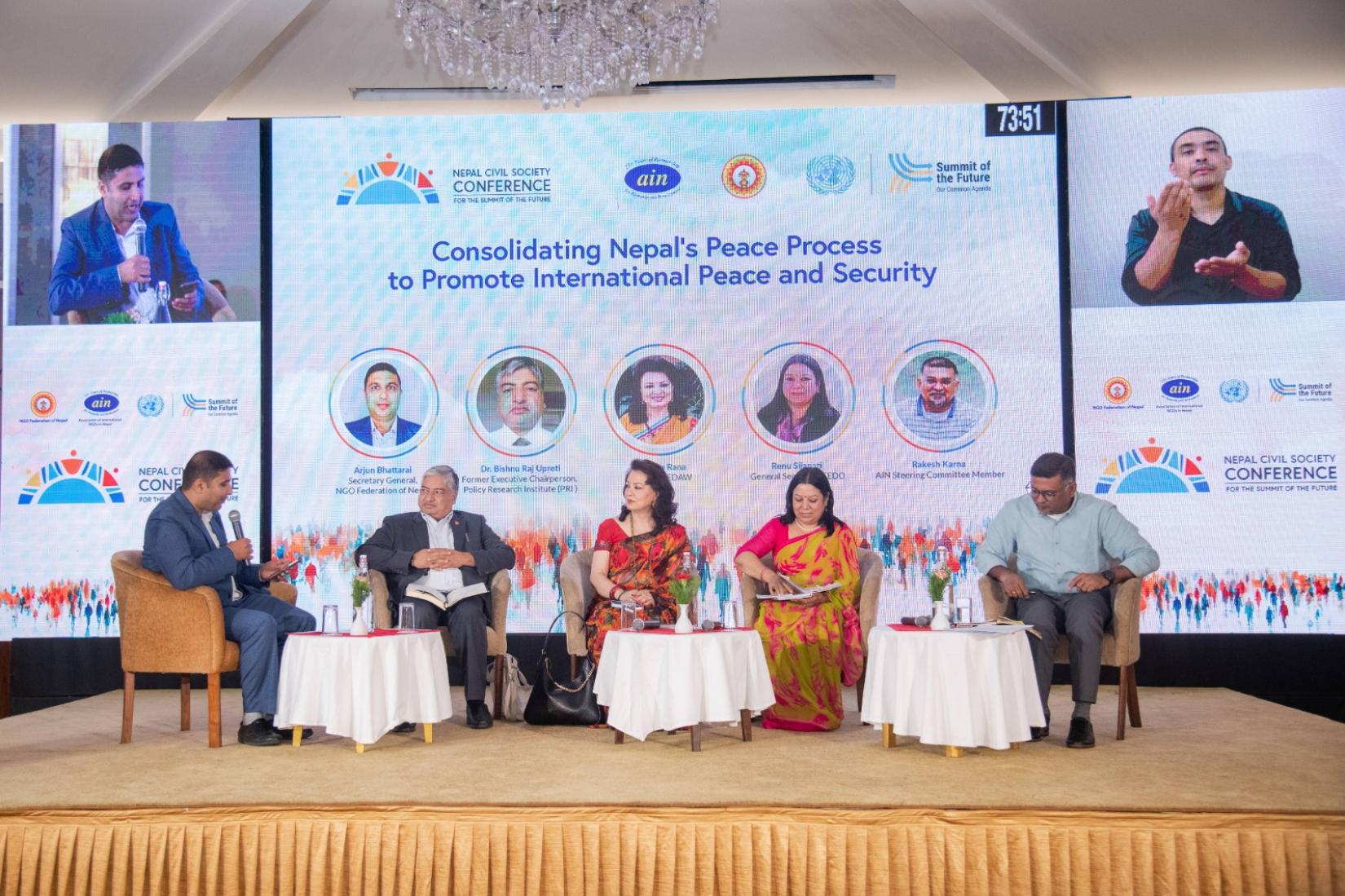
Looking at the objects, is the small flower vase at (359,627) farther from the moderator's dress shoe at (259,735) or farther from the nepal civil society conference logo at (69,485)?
the nepal civil society conference logo at (69,485)

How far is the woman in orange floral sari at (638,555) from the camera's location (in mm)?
4914

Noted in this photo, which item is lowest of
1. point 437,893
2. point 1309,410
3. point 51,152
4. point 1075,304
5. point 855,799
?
point 437,893

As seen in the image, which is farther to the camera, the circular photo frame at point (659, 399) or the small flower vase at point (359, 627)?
the circular photo frame at point (659, 399)

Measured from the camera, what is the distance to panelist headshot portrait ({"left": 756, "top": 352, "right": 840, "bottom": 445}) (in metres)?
6.36

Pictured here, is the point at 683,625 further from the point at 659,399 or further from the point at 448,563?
the point at 659,399

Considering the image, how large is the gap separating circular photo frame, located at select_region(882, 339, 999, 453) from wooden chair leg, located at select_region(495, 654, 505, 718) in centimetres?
253

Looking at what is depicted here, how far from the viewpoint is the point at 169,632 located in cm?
444

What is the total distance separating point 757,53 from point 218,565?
4.10 metres

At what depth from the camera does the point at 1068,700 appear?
18.7ft

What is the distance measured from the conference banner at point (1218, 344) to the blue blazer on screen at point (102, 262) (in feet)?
15.9

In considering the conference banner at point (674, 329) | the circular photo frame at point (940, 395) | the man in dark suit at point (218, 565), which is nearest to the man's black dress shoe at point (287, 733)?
the man in dark suit at point (218, 565)

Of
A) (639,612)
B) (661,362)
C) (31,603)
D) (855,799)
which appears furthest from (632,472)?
(31,603)

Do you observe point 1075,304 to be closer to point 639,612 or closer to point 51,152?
point 639,612

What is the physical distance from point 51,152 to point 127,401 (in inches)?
56.8
